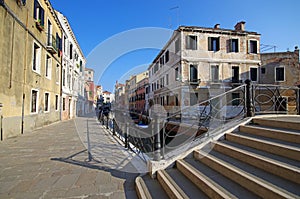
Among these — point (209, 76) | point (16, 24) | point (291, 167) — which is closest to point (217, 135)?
point (291, 167)

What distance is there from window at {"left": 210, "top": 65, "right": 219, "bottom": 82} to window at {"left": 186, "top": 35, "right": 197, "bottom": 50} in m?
2.91

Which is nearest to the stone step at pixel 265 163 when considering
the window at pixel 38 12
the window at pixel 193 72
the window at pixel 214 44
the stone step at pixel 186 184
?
the stone step at pixel 186 184

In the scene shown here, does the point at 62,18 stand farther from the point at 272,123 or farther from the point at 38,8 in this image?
the point at 272,123

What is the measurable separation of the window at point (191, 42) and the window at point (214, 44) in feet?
5.32

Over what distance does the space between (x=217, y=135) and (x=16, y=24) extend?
8819 millimetres

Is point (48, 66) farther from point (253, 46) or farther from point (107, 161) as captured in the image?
point (253, 46)

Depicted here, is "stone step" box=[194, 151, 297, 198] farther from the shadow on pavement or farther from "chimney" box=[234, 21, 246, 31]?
"chimney" box=[234, 21, 246, 31]

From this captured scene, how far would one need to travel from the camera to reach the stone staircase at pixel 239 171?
1.93 m

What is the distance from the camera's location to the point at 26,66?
7.95m

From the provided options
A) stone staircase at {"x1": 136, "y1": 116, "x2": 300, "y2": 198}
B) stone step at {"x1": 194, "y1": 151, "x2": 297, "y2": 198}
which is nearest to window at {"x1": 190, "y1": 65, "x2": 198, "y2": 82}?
stone staircase at {"x1": 136, "y1": 116, "x2": 300, "y2": 198}

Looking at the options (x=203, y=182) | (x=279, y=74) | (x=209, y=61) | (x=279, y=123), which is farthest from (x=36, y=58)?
(x=279, y=74)

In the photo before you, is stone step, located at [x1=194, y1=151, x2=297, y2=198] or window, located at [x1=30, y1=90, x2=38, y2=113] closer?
stone step, located at [x1=194, y1=151, x2=297, y2=198]

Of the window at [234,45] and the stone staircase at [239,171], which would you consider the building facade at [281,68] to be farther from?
the stone staircase at [239,171]

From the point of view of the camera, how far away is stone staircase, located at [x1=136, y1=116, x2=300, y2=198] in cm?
193
